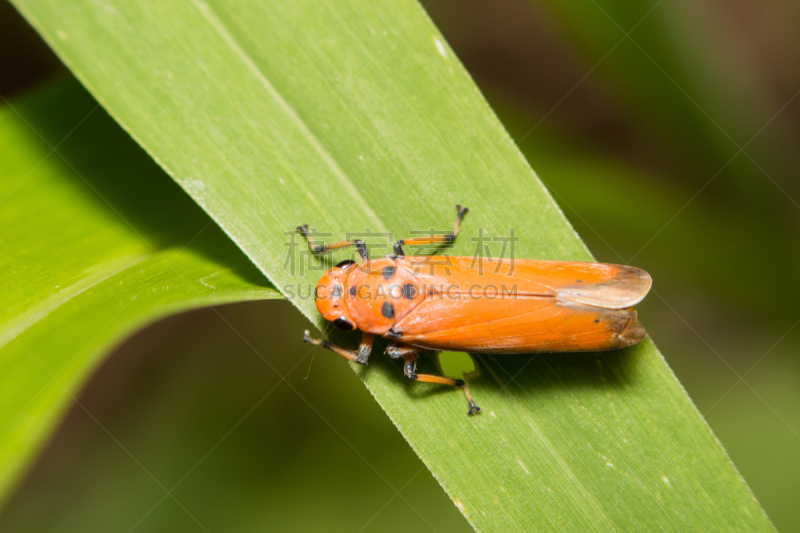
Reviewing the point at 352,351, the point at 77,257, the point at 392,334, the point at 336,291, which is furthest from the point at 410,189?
the point at 77,257

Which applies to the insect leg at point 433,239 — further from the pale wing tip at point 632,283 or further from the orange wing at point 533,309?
the pale wing tip at point 632,283

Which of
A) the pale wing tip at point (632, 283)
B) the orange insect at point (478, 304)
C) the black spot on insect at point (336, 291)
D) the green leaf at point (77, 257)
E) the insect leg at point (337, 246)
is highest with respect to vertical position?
the green leaf at point (77, 257)

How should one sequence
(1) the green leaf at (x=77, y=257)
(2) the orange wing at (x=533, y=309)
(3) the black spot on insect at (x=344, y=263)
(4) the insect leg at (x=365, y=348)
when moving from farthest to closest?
(3) the black spot on insect at (x=344, y=263) < (4) the insect leg at (x=365, y=348) < (2) the orange wing at (x=533, y=309) < (1) the green leaf at (x=77, y=257)

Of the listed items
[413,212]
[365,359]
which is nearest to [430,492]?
[365,359]

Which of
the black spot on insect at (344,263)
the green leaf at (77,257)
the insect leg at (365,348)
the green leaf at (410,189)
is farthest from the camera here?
the black spot on insect at (344,263)

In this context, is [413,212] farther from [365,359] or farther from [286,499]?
[286,499]

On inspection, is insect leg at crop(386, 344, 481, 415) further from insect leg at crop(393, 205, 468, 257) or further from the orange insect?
insect leg at crop(393, 205, 468, 257)

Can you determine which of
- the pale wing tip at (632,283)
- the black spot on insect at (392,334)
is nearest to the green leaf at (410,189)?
the black spot on insect at (392,334)
